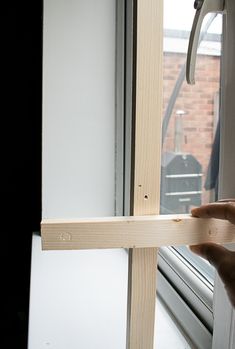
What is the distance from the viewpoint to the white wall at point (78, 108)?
3.42 ft

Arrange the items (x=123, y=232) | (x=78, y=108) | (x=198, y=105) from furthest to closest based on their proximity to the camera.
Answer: (x=78, y=108), (x=198, y=105), (x=123, y=232)

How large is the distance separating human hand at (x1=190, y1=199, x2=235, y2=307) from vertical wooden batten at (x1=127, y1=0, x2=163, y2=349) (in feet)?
0.18

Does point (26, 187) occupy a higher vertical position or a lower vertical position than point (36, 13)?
lower

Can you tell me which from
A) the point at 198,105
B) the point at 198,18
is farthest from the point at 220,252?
the point at 198,105

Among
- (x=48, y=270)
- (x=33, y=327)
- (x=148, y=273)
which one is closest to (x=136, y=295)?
(x=148, y=273)

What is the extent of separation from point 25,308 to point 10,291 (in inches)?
3.5

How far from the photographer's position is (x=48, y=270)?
2.90ft

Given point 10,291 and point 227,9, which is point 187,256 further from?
point 10,291

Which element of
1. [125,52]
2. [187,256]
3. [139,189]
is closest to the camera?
[139,189]

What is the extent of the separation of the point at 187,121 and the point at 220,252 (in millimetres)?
585

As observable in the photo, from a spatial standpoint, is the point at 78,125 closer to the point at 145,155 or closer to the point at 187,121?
the point at 187,121

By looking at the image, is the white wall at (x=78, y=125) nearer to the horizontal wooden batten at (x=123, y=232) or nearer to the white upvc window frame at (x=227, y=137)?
the white upvc window frame at (x=227, y=137)

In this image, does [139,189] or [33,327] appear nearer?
[139,189]

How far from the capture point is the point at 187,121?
92 cm
